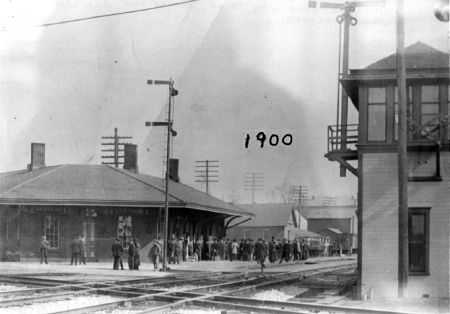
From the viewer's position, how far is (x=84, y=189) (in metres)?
34.0

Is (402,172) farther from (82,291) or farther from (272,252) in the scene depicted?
(272,252)

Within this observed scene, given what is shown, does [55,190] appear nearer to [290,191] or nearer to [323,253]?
[323,253]

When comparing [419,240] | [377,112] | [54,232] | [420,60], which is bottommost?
[54,232]

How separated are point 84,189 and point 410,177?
20276mm

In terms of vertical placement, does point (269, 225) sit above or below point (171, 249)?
above

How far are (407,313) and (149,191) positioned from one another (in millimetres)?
23014

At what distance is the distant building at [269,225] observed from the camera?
246 feet

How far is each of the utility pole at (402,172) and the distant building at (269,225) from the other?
5798 cm

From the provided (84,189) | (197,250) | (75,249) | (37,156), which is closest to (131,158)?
(37,156)

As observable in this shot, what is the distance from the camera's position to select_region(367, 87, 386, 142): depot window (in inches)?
699

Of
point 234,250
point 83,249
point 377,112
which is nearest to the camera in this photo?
point 377,112

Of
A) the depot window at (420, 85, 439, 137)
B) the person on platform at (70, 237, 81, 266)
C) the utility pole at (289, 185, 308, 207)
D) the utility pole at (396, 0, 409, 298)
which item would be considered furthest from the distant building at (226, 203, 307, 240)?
the utility pole at (396, 0, 409, 298)

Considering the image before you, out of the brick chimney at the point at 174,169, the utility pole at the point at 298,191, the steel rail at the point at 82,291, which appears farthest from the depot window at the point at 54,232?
the utility pole at the point at 298,191

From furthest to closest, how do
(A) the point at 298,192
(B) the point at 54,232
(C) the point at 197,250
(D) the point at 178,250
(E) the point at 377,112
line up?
(A) the point at 298,192
(C) the point at 197,250
(D) the point at 178,250
(B) the point at 54,232
(E) the point at 377,112
